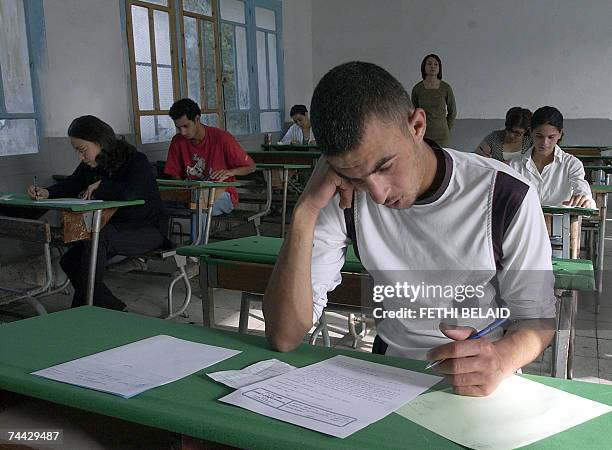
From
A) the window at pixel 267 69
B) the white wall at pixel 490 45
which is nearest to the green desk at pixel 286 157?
the window at pixel 267 69

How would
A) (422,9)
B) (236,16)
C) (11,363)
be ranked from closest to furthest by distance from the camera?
(11,363), (236,16), (422,9)

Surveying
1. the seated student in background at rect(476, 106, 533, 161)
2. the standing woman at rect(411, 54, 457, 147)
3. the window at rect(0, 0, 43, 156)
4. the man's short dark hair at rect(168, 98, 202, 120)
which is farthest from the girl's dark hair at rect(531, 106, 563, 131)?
the window at rect(0, 0, 43, 156)

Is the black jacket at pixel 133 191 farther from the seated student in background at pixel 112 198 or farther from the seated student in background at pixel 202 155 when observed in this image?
the seated student in background at pixel 202 155

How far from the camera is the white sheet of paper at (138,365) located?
3.17 feet

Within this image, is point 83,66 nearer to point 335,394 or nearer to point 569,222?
point 569,222

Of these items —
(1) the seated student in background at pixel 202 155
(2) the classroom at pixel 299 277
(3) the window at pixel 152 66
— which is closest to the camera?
(2) the classroom at pixel 299 277

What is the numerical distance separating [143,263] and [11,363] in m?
2.49

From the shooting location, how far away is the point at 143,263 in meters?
3.52

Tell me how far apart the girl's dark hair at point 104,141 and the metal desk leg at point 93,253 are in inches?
19.3

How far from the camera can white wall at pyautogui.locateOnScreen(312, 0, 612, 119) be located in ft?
27.3

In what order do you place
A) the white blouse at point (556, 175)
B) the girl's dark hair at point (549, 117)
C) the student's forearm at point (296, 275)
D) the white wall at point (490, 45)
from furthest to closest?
the white wall at point (490, 45) → the white blouse at point (556, 175) → the girl's dark hair at point (549, 117) → the student's forearm at point (296, 275)

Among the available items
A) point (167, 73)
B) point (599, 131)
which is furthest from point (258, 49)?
point (599, 131)

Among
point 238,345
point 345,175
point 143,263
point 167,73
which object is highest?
point 167,73

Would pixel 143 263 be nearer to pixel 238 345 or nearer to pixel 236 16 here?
pixel 238 345
